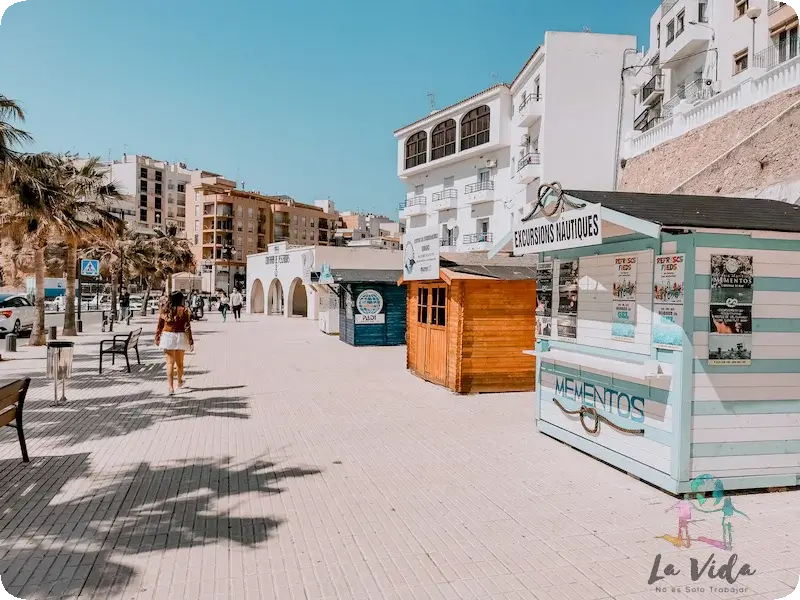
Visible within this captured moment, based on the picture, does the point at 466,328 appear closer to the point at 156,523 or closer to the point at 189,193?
the point at 156,523

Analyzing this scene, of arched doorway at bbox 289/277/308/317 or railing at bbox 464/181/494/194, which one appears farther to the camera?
arched doorway at bbox 289/277/308/317

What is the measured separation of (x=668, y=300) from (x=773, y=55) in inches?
1064

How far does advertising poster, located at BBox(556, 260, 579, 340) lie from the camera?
266 inches

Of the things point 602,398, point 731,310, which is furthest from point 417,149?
point 731,310

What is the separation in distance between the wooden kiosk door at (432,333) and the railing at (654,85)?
85.5ft

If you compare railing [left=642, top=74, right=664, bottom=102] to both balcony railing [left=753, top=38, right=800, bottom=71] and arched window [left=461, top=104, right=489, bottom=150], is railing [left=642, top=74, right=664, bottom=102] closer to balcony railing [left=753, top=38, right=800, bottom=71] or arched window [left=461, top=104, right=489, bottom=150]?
balcony railing [left=753, top=38, right=800, bottom=71]

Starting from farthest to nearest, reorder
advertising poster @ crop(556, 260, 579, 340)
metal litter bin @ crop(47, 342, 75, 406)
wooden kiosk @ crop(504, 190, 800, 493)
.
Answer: metal litter bin @ crop(47, 342, 75, 406), advertising poster @ crop(556, 260, 579, 340), wooden kiosk @ crop(504, 190, 800, 493)

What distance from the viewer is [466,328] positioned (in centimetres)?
1047

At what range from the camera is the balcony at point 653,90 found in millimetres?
31388

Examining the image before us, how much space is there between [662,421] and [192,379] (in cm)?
970

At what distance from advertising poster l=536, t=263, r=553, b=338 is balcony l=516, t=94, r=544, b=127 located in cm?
2925

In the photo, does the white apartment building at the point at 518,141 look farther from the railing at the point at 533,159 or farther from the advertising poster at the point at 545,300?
the advertising poster at the point at 545,300

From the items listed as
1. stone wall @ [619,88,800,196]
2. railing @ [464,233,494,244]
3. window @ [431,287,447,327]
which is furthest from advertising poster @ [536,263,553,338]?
railing @ [464,233,494,244]

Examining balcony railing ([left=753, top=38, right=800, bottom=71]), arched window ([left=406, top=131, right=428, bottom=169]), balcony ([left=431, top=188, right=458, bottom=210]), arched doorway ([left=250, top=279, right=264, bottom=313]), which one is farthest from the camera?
arched doorway ([left=250, top=279, right=264, bottom=313])
